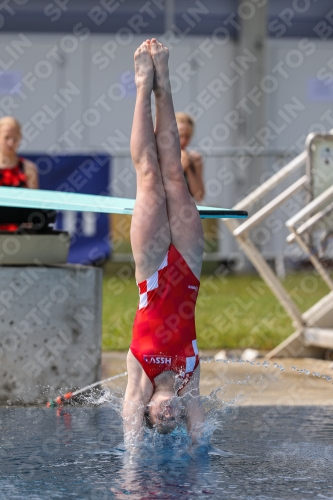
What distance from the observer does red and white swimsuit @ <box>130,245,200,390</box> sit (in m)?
3.71

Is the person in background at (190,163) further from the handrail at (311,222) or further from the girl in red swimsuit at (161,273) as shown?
the girl in red swimsuit at (161,273)

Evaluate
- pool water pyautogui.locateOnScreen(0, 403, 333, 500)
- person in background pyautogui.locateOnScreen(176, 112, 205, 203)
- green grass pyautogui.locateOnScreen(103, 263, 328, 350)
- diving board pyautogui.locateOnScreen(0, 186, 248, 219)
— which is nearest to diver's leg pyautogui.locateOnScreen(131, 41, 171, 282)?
diving board pyautogui.locateOnScreen(0, 186, 248, 219)

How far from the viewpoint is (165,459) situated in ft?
11.7

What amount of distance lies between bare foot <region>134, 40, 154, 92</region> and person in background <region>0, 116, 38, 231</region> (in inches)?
130

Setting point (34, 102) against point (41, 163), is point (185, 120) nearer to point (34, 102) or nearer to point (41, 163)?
point (41, 163)

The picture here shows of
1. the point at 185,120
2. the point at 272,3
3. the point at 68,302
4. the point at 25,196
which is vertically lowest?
the point at 68,302

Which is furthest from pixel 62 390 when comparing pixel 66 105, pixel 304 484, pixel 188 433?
pixel 66 105

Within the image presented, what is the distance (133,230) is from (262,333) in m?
4.37

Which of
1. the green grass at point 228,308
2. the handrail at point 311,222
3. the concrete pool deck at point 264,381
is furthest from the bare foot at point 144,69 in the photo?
the green grass at point 228,308

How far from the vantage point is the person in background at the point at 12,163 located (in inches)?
287

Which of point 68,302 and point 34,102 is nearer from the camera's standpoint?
point 68,302

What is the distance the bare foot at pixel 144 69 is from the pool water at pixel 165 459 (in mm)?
1540

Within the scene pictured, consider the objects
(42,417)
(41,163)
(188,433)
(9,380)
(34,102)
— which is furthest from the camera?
Answer: (34,102)

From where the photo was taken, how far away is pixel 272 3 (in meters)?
15.7
